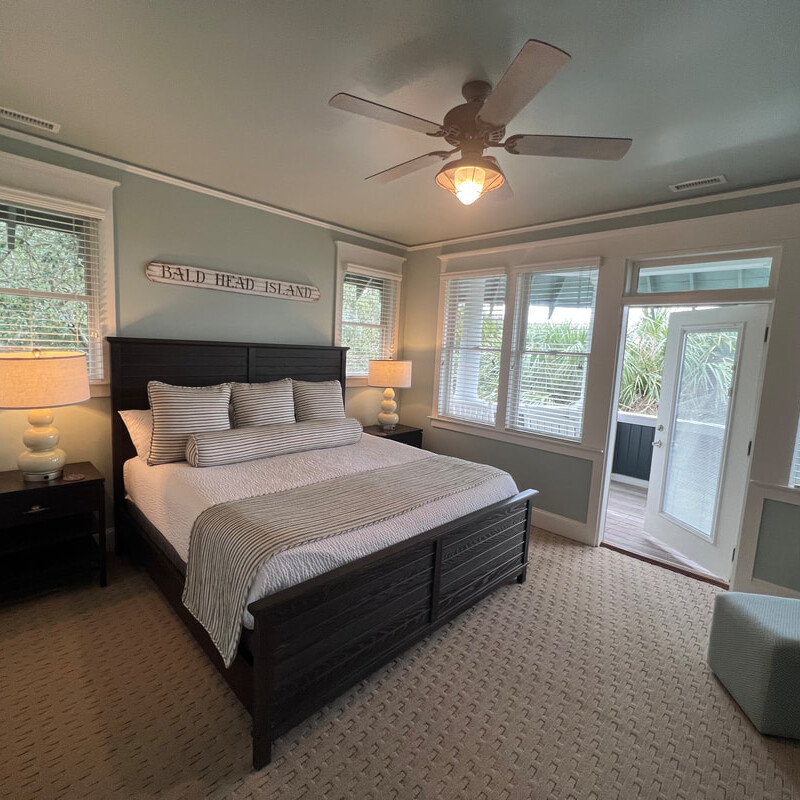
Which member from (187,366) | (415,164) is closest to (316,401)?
(187,366)

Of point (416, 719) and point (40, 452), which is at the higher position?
point (40, 452)

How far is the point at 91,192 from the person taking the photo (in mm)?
2703

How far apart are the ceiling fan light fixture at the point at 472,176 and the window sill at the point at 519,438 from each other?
2344mm

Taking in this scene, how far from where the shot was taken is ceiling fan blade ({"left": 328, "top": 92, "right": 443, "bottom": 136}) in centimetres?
151

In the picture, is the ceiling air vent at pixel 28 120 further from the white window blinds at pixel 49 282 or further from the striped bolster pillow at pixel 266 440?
the striped bolster pillow at pixel 266 440

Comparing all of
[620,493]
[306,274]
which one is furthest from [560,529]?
[306,274]

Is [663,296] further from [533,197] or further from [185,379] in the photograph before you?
[185,379]

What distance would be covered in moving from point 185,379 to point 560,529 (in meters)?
3.27

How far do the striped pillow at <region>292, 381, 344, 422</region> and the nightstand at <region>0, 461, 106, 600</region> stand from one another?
138cm

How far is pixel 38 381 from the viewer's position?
7.36 ft

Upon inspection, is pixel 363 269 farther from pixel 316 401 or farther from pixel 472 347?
pixel 316 401

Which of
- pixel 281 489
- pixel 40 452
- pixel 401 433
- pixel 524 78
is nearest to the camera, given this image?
pixel 524 78

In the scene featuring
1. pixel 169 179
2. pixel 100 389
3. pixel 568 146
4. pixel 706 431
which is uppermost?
pixel 169 179

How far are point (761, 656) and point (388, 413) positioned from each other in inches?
126
